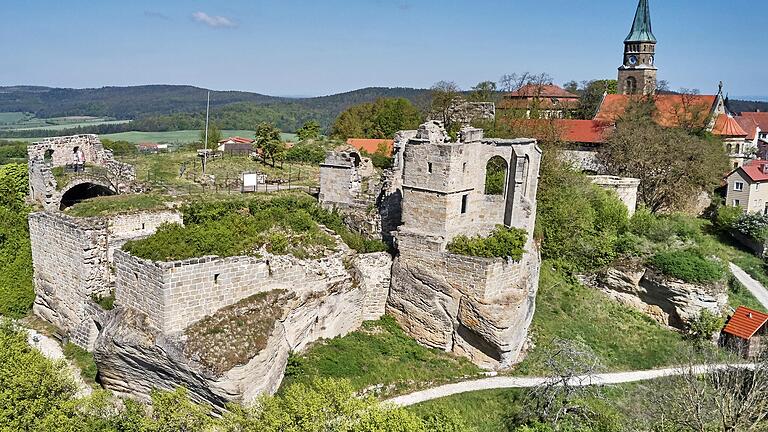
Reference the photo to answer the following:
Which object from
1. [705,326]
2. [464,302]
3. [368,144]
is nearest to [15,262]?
[464,302]

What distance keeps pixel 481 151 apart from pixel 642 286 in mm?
11798

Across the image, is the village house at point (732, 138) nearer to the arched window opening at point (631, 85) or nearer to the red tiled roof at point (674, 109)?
the red tiled roof at point (674, 109)

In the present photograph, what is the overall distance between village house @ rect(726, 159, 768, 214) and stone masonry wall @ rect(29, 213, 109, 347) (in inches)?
1539

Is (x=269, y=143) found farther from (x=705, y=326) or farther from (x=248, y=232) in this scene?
(x=705, y=326)

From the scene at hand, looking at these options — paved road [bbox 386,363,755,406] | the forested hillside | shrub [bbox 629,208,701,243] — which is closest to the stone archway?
paved road [bbox 386,363,755,406]

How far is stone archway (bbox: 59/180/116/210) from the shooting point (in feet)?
83.1

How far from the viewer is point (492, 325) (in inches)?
823

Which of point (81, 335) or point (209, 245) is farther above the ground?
point (209, 245)

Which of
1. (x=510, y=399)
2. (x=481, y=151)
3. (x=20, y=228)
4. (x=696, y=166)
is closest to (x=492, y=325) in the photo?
(x=510, y=399)

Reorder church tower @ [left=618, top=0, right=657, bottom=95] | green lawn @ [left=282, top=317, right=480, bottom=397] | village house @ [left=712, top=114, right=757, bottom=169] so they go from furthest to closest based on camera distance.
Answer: church tower @ [left=618, top=0, right=657, bottom=95] → village house @ [left=712, top=114, right=757, bottom=169] → green lawn @ [left=282, top=317, right=480, bottom=397]

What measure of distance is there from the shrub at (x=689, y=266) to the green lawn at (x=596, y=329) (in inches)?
96.8

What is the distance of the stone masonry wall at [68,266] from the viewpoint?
19219 mm

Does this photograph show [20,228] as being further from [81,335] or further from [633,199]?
[633,199]

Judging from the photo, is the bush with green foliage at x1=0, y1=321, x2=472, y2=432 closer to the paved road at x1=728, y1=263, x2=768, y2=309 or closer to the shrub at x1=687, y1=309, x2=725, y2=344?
the shrub at x1=687, y1=309, x2=725, y2=344
